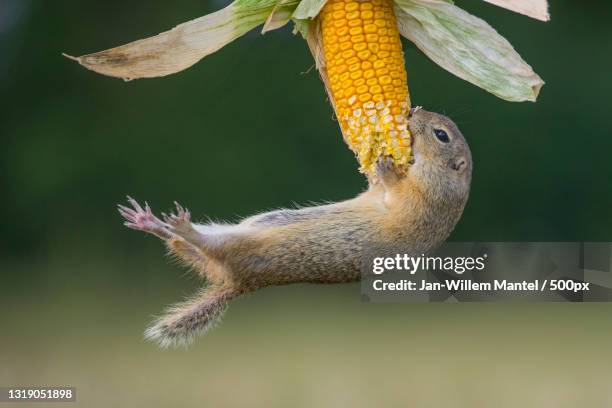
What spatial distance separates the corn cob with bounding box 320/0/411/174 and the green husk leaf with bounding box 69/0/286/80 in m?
0.10

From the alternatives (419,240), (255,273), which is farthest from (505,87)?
(255,273)

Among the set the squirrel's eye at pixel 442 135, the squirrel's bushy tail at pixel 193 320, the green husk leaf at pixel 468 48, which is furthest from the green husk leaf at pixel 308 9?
the squirrel's bushy tail at pixel 193 320

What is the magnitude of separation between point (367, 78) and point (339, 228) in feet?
0.75

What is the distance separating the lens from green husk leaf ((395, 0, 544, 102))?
1.08 metres

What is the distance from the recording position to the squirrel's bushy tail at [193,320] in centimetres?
130

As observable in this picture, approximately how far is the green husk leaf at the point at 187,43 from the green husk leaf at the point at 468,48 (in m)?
0.20

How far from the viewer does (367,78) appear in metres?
1.09

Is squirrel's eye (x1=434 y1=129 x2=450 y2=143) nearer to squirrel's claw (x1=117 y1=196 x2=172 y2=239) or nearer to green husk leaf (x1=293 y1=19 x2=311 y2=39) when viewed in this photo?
green husk leaf (x1=293 y1=19 x2=311 y2=39)

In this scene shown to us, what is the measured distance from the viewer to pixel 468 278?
1.65 meters

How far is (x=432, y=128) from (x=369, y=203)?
7.0 inches

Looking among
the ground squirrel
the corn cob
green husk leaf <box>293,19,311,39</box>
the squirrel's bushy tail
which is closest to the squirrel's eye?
the ground squirrel

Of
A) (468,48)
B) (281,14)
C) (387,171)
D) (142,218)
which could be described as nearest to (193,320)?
(142,218)

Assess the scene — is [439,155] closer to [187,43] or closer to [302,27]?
[302,27]

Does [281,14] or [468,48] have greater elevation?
[281,14]
